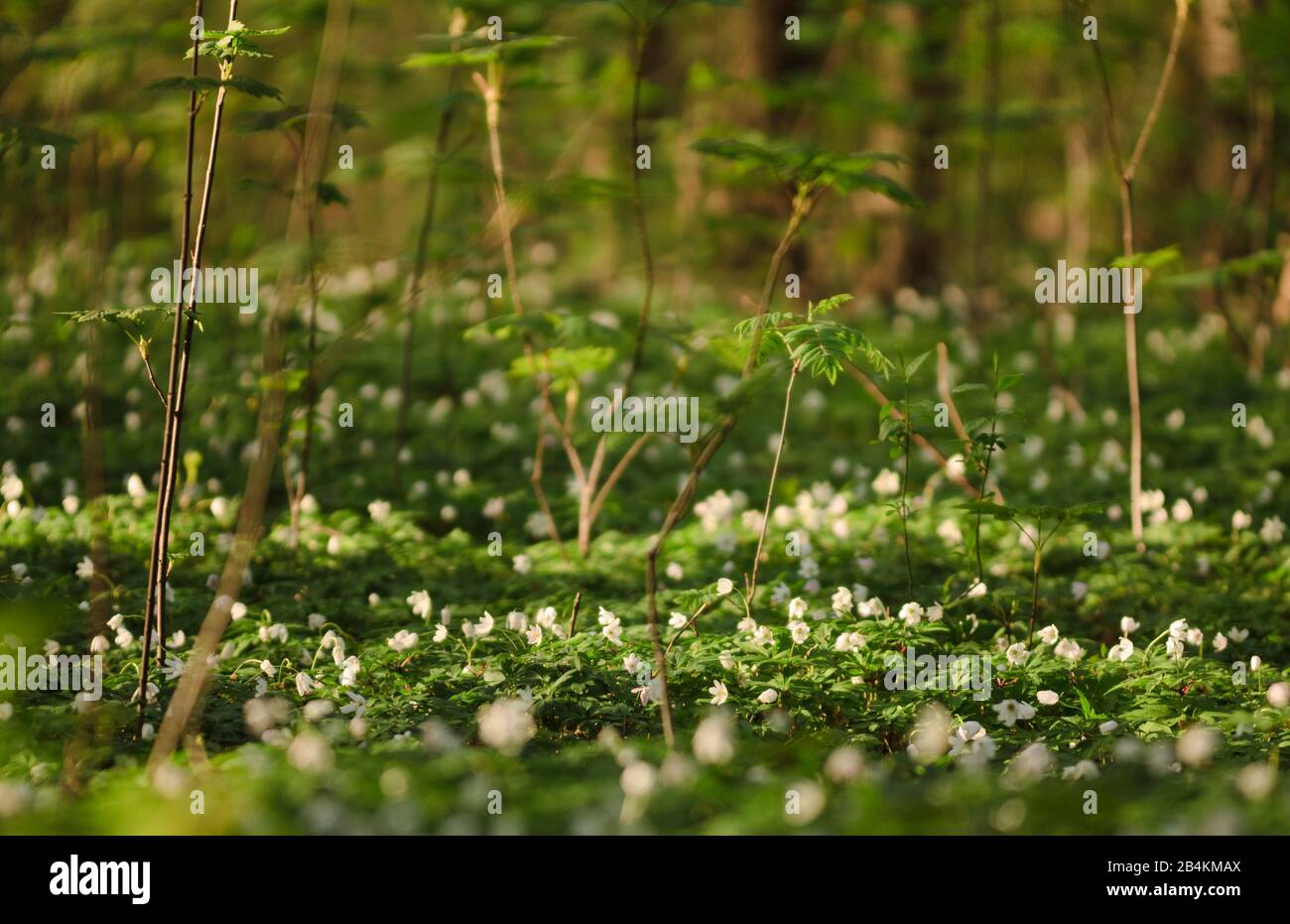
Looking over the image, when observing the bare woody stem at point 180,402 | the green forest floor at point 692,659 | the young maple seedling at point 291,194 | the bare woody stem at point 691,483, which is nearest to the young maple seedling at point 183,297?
the bare woody stem at point 180,402

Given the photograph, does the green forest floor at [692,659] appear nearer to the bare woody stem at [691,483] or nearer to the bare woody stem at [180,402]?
the bare woody stem at [691,483]

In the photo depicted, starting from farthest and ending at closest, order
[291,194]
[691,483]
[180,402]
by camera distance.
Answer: [291,194]
[180,402]
[691,483]

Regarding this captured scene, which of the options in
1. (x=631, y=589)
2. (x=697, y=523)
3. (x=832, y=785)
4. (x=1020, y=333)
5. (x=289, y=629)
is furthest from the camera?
(x=1020, y=333)

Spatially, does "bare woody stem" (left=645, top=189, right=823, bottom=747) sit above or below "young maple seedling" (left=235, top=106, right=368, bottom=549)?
below

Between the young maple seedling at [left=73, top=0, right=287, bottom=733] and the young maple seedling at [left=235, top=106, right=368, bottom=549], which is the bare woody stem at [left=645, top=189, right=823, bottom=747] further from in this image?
the young maple seedling at [left=235, top=106, right=368, bottom=549]

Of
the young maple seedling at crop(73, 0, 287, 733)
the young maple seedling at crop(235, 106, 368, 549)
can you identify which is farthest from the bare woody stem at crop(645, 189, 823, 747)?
the young maple seedling at crop(235, 106, 368, 549)

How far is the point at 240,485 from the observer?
6.12 metres

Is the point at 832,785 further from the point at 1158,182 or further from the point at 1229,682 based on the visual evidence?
the point at 1158,182

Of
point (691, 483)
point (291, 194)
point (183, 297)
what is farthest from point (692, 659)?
point (291, 194)

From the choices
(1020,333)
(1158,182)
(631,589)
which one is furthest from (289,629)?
(1158,182)

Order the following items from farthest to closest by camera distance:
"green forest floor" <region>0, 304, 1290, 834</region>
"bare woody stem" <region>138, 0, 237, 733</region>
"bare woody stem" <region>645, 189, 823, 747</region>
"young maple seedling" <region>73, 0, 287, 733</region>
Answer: "bare woody stem" <region>138, 0, 237, 733</region> < "young maple seedling" <region>73, 0, 287, 733</region> < "bare woody stem" <region>645, 189, 823, 747</region> < "green forest floor" <region>0, 304, 1290, 834</region>

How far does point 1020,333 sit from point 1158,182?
6028mm

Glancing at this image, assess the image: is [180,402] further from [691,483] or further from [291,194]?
[691,483]

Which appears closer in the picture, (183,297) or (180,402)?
(183,297)
